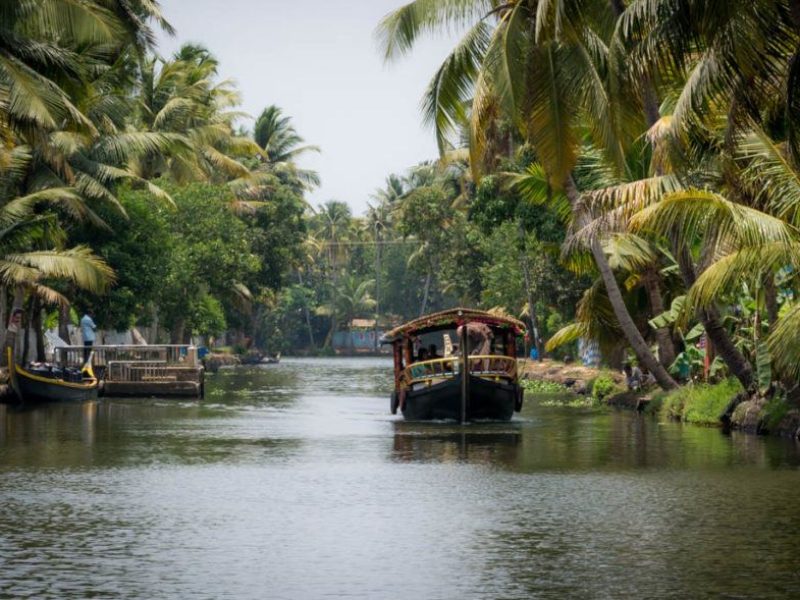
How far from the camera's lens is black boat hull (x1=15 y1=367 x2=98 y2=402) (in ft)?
128

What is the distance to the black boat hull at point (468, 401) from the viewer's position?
106ft

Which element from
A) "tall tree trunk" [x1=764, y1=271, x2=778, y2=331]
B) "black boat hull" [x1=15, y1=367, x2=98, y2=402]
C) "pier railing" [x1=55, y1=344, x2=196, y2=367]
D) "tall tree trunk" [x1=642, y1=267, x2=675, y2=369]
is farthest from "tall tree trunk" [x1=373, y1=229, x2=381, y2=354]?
"tall tree trunk" [x1=764, y1=271, x2=778, y2=331]

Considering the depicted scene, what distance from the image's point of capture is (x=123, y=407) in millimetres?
38812

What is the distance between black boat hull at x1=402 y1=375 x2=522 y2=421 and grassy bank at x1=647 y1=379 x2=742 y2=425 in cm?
375

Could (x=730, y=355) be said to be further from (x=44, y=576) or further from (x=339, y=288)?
(x=339, y=288)

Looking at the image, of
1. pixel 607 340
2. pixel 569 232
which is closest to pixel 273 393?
pixel 607 340

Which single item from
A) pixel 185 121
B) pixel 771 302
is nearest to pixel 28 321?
pixel 185 121

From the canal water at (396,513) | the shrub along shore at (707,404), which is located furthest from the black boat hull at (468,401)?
the shrub along shore at (707,404)

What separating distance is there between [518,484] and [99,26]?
49.0 ft

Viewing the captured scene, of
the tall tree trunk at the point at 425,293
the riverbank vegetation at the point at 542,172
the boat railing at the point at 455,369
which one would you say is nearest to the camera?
the riverbank vegetation at the point at 542,172

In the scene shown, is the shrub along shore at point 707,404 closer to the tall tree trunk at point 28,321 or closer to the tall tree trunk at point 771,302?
the tall tree trunk at point 771,302

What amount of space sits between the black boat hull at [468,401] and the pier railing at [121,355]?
13.2m

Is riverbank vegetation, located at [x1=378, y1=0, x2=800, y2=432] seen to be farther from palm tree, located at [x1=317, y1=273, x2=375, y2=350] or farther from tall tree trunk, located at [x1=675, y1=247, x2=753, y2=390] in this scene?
palm tree, located at [x1=317, y1=273, x2=375, y2=350]

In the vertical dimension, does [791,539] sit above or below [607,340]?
below
